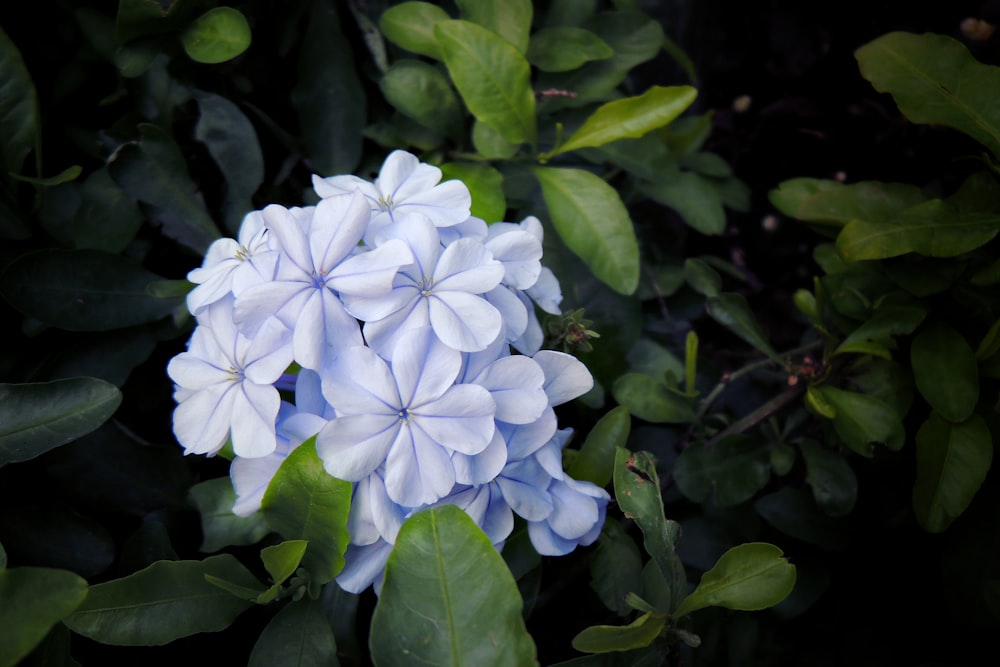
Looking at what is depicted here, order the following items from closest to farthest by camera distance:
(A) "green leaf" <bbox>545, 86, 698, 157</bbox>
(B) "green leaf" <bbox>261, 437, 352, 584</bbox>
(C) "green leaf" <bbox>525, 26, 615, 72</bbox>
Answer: (B) "green leaf" <bbox>261, 437, 352, 584</bbox>
(A) "green leaf" <bbox>545, 86, 698, 157</bbox>
(C) "green leaf" <bbox>525, 26, 615, 72</bbox>

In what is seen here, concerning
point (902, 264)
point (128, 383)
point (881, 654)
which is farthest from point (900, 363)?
point (128, 383)

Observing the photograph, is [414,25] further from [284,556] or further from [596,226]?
[284,556]

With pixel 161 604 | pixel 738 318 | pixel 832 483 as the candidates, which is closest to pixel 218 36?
pixel 161 604

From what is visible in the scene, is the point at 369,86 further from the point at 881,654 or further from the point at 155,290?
the point at 881,654

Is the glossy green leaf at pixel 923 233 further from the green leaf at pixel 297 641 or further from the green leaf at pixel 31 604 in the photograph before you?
the green leaf at pixel 31 604

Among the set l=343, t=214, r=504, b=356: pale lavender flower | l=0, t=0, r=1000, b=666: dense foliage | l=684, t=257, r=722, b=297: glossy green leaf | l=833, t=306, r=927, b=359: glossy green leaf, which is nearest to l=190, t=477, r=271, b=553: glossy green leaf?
l=0, t=0, r=1000, b=666: dense foliage

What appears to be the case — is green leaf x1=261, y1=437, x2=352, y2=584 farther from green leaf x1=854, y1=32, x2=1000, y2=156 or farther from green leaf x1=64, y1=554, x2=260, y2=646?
green leaf x1=854, y1=32, x2=1000, y2=156
